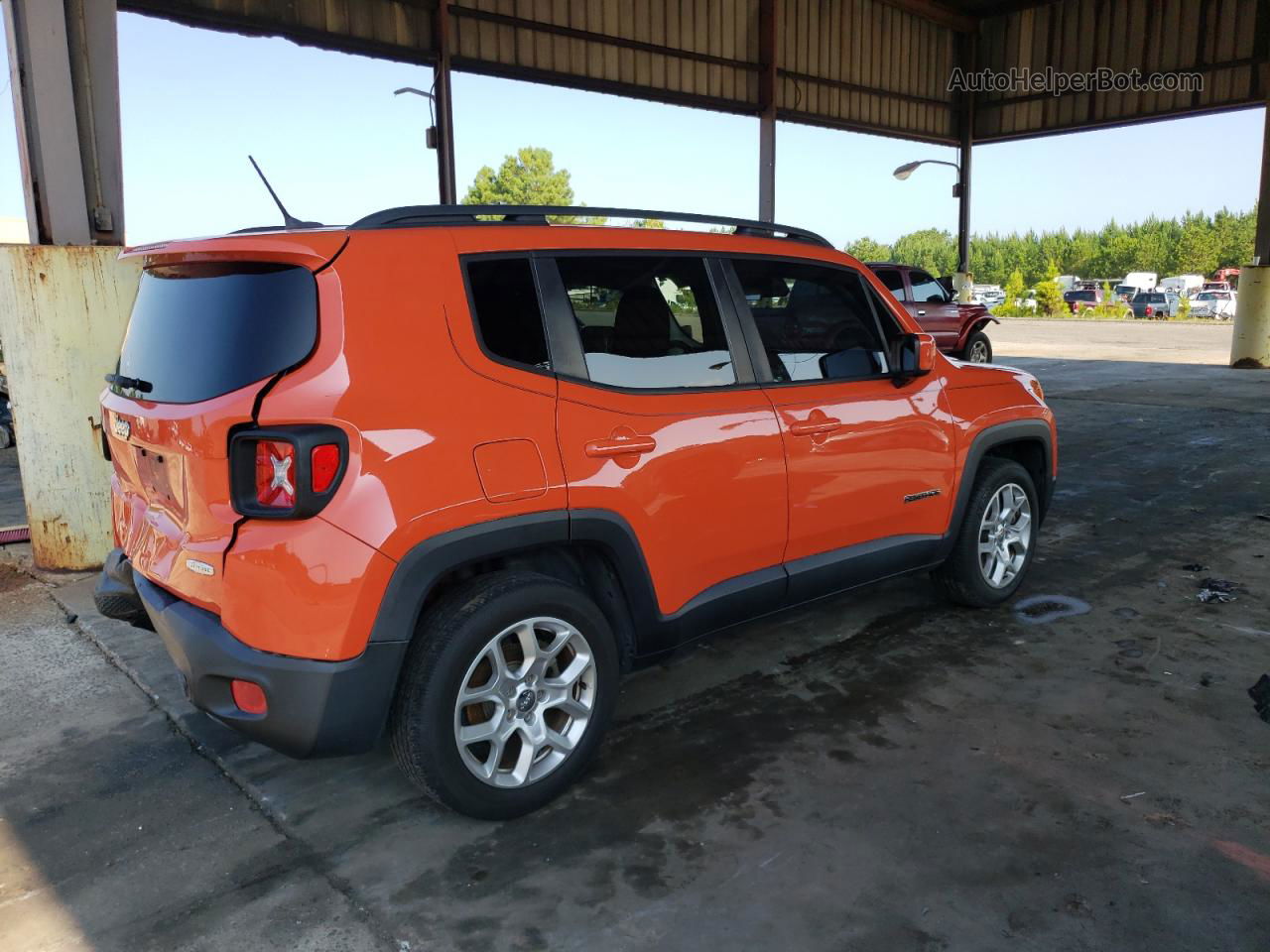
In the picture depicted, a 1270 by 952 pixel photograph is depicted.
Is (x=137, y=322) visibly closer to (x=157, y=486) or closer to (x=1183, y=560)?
(x=157, y=486)

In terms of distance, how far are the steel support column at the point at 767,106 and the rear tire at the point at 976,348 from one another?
4.37 metres

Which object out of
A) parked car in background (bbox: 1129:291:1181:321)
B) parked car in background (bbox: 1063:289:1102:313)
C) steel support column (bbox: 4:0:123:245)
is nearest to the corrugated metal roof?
steel support column (bbox: 4:0:123:245)

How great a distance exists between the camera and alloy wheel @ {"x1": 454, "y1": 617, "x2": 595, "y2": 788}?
2793 mm

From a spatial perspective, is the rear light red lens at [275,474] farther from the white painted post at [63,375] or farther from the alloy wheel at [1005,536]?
the white painted post at [63,375]

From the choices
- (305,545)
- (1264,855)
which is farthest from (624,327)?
(1264,855)

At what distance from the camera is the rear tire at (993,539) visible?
4.43 meters

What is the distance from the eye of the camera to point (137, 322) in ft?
10.1

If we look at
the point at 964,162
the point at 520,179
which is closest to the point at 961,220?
the point at 964,162

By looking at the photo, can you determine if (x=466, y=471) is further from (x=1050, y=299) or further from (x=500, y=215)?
(x=1050, y=299)

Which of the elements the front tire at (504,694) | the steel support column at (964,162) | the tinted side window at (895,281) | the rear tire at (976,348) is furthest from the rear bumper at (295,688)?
the steel support column at (964,162)

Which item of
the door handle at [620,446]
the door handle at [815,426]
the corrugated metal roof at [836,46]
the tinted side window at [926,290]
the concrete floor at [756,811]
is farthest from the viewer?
the tinted side window at [926,290]

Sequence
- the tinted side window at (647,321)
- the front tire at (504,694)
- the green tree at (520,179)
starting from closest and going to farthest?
1. the front tire at (504,694)
2. the tinted side window at (647,321)
3. the green tree at (520,179)

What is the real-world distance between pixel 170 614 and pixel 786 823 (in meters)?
1.90

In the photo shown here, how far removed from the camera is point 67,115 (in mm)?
5422
